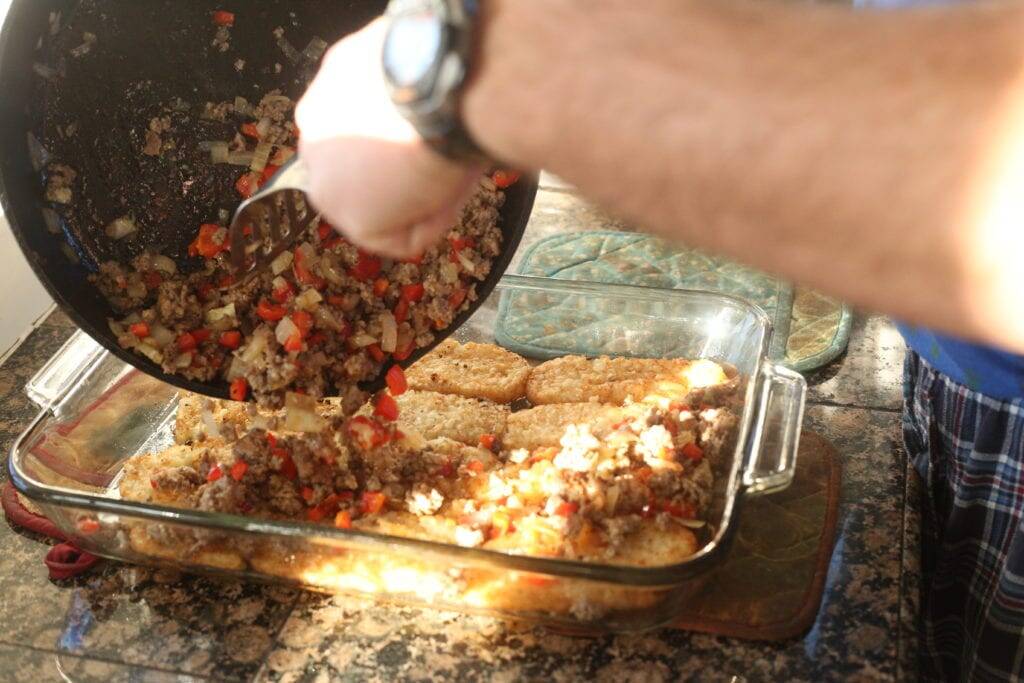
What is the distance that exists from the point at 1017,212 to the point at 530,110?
0.51 meters

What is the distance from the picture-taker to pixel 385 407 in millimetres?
2225

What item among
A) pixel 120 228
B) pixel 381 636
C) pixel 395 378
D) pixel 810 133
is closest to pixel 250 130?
pixel 120 228

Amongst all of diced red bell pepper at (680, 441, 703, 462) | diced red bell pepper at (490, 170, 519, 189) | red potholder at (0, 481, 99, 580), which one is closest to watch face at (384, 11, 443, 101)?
diced red bell pepper at (490, 170, 519, 189)

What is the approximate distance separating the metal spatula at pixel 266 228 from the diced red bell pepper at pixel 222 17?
0.33 metres

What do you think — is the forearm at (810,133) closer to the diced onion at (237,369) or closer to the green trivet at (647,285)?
the diced onion at (237,369)

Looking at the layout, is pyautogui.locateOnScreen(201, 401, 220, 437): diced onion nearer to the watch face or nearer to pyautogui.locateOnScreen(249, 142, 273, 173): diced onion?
pyautogui.locateOnScreen(249, 142, 273, 173): diced onion

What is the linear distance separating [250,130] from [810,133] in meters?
1.32

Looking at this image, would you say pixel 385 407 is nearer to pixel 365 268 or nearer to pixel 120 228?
pixel 365 268

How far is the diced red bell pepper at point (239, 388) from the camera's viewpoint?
6.64 ft

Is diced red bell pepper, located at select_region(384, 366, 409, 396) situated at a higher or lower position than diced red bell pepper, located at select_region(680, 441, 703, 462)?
higher

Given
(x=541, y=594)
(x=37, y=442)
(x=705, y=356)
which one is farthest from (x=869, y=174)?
(x=37, y=442)

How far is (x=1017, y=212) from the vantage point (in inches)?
35.5

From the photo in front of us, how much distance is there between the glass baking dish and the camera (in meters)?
1.82

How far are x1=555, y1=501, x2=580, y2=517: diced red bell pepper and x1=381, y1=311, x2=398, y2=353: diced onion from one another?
18.0 inches
